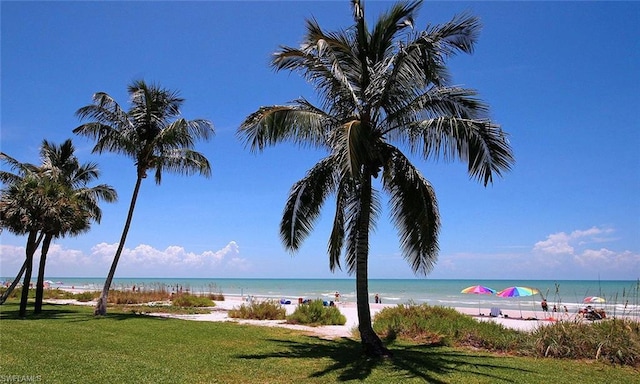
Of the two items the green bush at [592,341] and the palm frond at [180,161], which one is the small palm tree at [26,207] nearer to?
the palm frond at [180,161]

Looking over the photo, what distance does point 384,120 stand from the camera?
9930 millimetres

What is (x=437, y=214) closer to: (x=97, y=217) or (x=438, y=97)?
(x=438, y=97)

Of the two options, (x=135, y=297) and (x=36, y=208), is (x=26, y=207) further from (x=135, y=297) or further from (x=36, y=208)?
(x=135, y=297)

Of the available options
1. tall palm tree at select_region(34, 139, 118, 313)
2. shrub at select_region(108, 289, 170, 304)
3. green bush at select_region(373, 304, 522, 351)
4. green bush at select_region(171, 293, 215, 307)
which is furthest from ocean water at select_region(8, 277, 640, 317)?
tall palm tree at select_region(34, 139, 118, 313)

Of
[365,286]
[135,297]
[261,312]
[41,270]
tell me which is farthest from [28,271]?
[365,286]

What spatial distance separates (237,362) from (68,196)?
428 inches

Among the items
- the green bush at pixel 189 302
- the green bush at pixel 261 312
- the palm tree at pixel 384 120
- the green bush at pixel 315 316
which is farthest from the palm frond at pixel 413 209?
the green bush at pixel 189 302

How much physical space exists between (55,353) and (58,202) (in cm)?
A: 807

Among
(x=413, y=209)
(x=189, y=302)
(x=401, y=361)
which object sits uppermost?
(x=413, y=209)

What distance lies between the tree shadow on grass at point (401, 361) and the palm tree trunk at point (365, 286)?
0.28m

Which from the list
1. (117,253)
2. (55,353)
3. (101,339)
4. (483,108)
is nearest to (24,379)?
(55,353)

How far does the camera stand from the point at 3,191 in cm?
1612

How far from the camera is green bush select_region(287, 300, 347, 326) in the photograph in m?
17.8

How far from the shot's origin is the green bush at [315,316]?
17.8 m
